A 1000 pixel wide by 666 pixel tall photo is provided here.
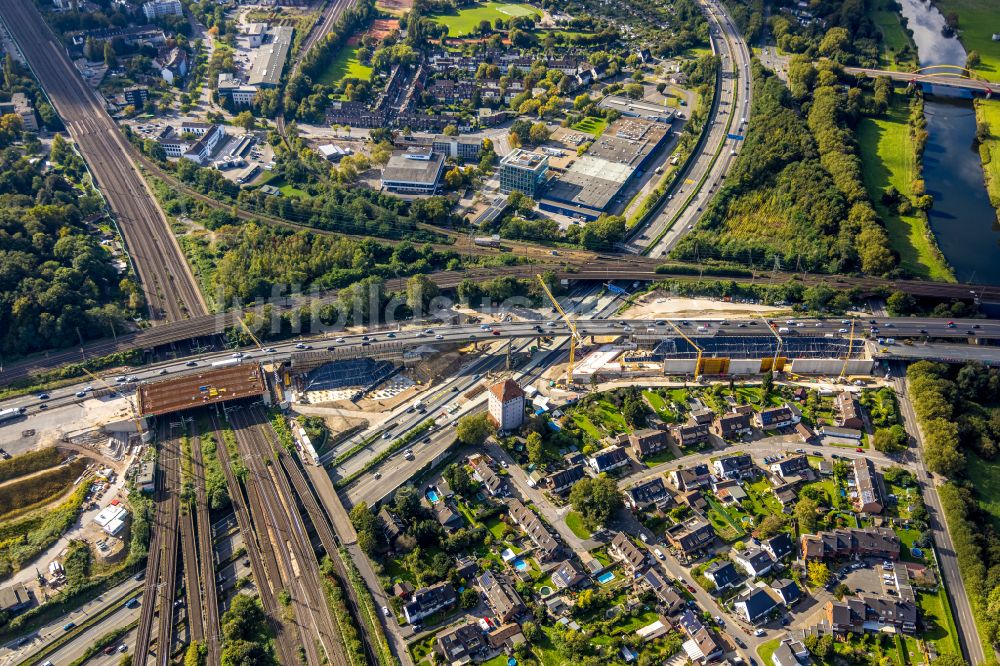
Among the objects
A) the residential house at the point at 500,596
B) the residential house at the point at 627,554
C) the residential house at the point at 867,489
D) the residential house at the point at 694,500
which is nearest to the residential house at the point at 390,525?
A: the residential house at the point at 500,596

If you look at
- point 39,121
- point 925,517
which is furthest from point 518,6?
point 925,517

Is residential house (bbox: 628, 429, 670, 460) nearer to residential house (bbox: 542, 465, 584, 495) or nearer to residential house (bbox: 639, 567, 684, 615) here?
residential house (bbox: 542, 465, 584, 495)

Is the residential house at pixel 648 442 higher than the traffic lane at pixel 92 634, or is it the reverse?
the residential house at pixel 648 442

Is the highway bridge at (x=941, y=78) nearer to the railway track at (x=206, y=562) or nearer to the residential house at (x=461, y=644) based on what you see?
the residential house at (x=461, y=644)

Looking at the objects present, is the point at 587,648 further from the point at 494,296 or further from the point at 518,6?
the point at 518,6

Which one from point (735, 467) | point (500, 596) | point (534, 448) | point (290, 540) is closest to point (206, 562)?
point (290, 540)

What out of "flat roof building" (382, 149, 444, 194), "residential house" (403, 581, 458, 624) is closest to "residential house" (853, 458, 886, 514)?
Result: "residential house" (403, 581, 458, 624)

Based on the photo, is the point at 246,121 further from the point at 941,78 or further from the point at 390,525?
the point at 941,78
